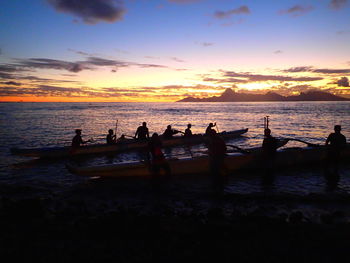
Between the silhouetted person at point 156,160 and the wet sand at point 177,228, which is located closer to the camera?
the wet sand at point 177,228

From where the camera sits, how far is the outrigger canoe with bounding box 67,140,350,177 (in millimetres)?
10242

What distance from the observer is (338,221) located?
20.5 ft

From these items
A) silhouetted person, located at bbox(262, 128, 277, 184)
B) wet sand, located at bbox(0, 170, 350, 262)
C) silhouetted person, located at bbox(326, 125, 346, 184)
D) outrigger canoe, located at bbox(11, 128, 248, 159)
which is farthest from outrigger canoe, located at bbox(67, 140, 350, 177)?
outrigger canoe, located at bbox(11, 128, 248, 159)

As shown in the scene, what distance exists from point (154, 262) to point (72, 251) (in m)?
1.65

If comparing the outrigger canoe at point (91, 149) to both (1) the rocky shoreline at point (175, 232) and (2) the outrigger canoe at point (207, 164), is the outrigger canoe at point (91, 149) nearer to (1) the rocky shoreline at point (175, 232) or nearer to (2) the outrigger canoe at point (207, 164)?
(2) the outrigger canoe at point (207, 164)

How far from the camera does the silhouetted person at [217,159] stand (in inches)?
396

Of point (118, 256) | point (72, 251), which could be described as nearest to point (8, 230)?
point (72, 251)

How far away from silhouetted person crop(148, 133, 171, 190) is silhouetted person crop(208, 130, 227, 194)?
6.52 ft

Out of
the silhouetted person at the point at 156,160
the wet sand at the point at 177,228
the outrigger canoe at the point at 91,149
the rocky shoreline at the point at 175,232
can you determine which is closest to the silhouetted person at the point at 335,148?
the wet sand at the point at 177,228

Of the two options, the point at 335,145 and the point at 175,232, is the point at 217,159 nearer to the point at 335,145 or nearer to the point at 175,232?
the point at 175,232

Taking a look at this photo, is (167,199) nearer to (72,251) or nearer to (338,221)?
(72,251)

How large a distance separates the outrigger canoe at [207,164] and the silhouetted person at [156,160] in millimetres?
581

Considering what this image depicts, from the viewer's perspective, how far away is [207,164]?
37.3 feet

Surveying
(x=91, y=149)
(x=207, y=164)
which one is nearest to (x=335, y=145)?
(x=207, y=164)
